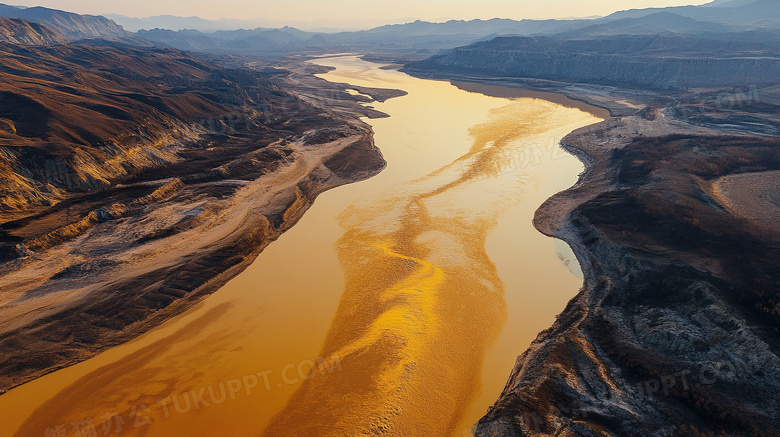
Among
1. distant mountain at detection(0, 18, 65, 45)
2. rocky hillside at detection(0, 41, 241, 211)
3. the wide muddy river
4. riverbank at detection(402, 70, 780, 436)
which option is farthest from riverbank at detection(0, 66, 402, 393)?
distant mountain at detection(0, 18, 65, 45)

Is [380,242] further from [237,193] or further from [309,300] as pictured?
[237,193]

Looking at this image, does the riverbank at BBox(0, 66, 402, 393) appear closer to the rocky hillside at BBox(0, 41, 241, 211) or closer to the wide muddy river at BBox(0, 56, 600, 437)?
the wide muddy river at BBox(0, 56, 600, 437)

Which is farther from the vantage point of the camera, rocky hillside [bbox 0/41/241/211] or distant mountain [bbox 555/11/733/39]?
distant mountain [bbox 555/11/733/39]

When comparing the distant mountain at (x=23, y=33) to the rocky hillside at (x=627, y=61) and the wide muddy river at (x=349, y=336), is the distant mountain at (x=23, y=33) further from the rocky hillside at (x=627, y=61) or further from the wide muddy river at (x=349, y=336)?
the wide muddy river at (x=349, y=336)

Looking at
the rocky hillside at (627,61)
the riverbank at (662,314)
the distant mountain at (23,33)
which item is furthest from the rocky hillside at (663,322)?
the distant mountain at (23,33)

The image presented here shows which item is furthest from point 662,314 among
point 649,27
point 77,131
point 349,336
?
point 649,27

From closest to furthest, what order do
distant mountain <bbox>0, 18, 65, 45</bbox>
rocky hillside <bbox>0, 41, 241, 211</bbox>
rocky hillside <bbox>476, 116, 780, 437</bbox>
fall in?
1. rocky hillside <bbox>476, 116, 780, 437</bbox>
2. rocky hillside <bbox>0, 41, 241, 211</bbox>
3. distant mountain <bbox>0, 18, 65, 45</bbox>

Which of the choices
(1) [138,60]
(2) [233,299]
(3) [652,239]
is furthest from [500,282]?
(1) [138,60]
